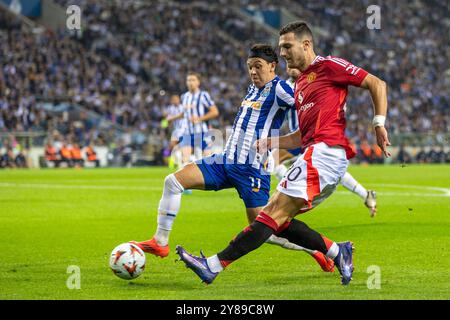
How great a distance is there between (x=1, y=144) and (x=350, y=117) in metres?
18.3

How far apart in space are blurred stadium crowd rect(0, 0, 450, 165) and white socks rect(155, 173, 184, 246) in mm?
27639

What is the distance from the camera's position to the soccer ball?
7984 mm

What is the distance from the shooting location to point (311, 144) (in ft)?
25.0

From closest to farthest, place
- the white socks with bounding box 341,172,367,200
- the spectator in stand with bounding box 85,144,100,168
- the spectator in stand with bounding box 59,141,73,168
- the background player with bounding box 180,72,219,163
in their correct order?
the white socks with bounding box 341,172,367,200 < the background player with bounding box 180,72,219,163 < the spectator in stand with bounding box 59,141,73,168 < the spectator in stand with bounding box 85,144,100,168

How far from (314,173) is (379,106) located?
2.51 feet

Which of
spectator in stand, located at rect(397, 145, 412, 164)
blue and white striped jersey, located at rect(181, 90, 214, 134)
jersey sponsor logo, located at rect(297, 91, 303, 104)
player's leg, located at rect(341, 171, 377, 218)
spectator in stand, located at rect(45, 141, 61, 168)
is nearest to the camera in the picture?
jersey sponsor logo, located at rect(297, 91, 303, 104)

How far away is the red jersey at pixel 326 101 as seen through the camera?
24.7 ft

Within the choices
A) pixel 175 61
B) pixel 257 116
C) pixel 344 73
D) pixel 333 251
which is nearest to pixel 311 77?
pixel 344 73

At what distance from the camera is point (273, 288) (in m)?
7.59

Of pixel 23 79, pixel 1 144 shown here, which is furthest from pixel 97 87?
pixel 1 144

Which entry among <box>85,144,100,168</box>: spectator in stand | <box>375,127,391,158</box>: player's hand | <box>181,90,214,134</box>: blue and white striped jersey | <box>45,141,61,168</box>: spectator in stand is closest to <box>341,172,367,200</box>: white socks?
<box>375,127,391,158</box>: player's hand

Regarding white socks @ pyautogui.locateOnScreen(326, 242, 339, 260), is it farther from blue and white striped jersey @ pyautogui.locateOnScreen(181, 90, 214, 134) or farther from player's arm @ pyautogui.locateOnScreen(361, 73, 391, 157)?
blue and white striped jersey @ pyautogui.locateOnScreen(181, 90, 214, 134)

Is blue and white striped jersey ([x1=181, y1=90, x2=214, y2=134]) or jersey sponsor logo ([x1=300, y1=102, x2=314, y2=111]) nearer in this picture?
jersey sponsor logo ([x1=300, y1=102, x2=314, y2=111])

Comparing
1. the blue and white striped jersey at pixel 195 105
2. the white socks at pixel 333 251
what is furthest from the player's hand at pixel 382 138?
the blue and white striped jersey at pixel 195 105
